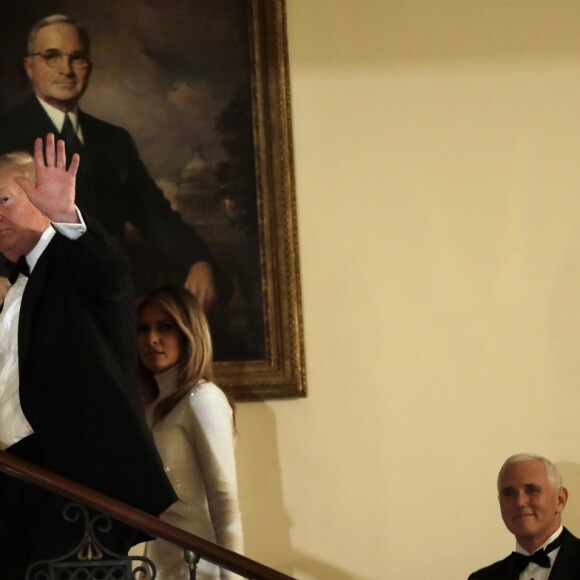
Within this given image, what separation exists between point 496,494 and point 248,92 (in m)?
2.22

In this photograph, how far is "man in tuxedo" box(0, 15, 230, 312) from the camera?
5.57m

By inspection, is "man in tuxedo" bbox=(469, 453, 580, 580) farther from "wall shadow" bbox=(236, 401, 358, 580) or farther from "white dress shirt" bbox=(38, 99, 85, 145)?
"white dress shirt" bbox=(38, 99, 85, 145)

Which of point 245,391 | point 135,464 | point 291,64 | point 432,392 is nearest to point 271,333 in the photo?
point 245,391

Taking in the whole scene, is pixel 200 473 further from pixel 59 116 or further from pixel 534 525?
pixel 59 116

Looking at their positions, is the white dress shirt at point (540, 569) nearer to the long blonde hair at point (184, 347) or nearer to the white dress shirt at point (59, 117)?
the long blonde hair at point (184, 347)

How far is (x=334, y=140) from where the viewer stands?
5727 millimetres

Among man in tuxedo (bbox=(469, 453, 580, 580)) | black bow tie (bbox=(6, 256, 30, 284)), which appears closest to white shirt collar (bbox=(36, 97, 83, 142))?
black bow tie (bbox=(6, 256, 30, 284))

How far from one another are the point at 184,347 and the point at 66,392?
124 cm

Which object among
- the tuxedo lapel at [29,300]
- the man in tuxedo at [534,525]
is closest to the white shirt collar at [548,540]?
the man in tuxedo at [534,525]

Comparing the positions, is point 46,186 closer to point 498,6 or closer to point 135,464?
point 135,464

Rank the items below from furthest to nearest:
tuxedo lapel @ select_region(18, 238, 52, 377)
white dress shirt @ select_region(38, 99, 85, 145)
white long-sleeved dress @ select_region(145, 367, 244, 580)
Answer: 1. white dress shirt @ select_region(38, 99, 85, 145)
2. white long-sleeved dress @ select_region(145, 367, 244, 580)
3. tuxedo lapel @ select_region(18, 238, 52, 377)

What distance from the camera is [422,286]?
570 centimetres

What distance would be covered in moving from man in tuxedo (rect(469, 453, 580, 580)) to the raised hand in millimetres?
2220

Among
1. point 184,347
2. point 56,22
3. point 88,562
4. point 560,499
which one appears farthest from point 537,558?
point 56,22
